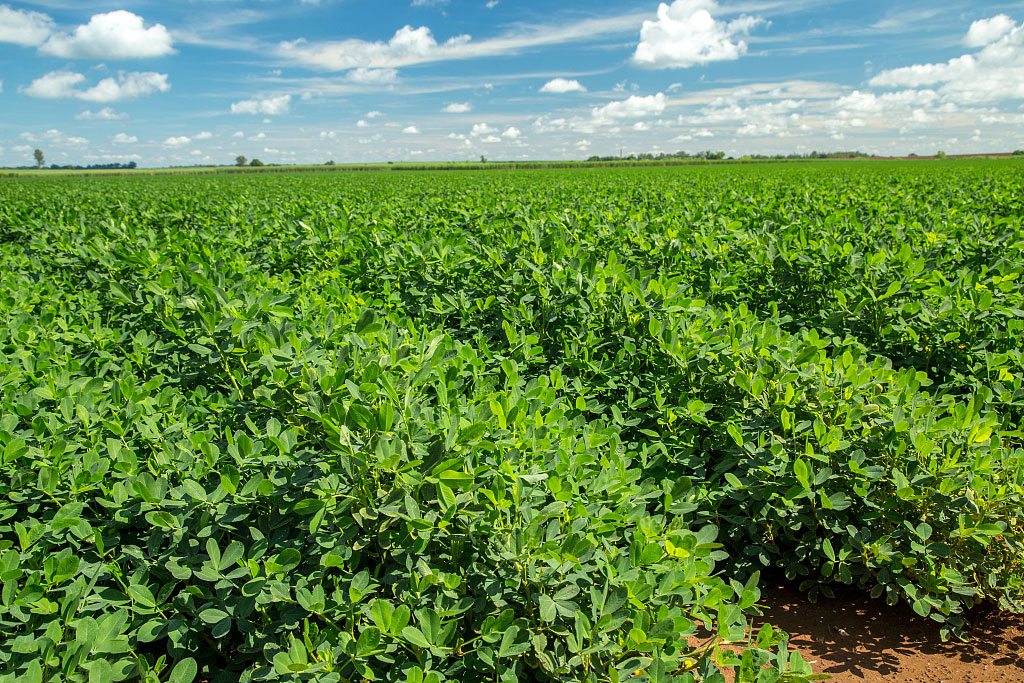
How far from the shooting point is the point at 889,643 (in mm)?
2455

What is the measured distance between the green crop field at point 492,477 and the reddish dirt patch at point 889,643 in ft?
0.33

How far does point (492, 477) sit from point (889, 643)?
193 centimetres

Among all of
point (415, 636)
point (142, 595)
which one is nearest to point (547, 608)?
point (415, 636)

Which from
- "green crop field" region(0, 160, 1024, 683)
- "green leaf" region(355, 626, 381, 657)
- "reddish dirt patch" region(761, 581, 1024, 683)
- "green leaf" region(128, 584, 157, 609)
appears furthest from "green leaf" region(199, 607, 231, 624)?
"reddish dirt patch" region(761, 581, 1024, 683)

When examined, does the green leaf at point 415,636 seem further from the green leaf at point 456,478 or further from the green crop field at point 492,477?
the green leaf at point 456,478

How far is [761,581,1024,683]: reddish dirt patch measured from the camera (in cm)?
227

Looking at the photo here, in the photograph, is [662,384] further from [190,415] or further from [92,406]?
[92,406]

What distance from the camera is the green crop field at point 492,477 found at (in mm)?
1689

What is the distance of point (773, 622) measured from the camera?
262 cm

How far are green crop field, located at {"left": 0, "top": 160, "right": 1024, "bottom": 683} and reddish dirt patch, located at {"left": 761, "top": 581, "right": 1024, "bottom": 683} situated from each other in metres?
0.10

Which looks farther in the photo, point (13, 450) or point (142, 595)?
point (13, 450)

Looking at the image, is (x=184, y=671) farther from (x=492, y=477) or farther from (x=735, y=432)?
(x=735, y=432)

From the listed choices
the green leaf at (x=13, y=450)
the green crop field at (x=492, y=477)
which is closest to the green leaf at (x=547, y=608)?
the green crop field at (x=492, y=477)

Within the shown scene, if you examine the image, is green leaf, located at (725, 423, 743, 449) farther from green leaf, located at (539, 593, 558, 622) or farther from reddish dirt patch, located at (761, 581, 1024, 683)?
green leaf, located at (539, 593, 558, 622)
